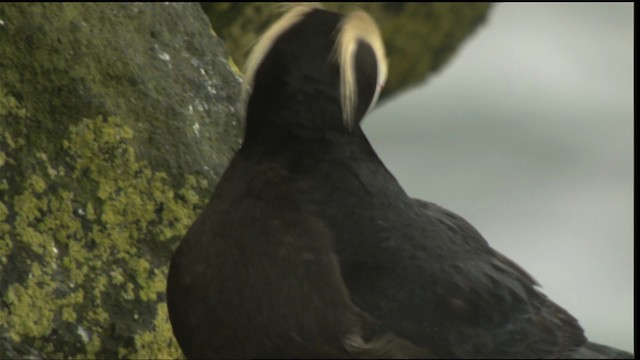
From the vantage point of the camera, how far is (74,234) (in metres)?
5.09

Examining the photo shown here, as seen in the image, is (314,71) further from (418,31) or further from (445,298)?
(418,31)

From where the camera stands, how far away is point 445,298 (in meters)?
4.19

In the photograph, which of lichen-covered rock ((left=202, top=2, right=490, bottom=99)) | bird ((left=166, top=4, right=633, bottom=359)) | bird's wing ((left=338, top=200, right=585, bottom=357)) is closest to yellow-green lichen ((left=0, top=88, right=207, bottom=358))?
bird ((left=166, top=4, right=633, bottom=359))

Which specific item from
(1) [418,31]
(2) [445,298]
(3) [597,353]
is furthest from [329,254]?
(1) [418,31]

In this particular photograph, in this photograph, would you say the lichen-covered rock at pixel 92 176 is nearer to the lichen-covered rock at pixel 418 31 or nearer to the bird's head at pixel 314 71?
the bird's head at pixel 314 71

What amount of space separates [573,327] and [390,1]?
4767 mm

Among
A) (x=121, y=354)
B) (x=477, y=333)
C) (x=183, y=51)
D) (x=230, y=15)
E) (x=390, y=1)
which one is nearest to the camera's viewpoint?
(x=477, y=333)

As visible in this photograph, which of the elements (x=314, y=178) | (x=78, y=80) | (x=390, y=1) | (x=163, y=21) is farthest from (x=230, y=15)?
(x=314, y=178)

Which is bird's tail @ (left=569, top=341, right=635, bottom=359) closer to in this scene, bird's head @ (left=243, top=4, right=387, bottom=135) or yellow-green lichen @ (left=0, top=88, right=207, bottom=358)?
bird's head @ (left=243, top=4, right=387, bottom=135)

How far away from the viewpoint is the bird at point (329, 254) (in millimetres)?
4148

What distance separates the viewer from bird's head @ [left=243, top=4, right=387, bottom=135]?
4.46m

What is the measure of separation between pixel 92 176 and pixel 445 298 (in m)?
1.50

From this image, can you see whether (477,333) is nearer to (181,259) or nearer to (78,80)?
(181,259)

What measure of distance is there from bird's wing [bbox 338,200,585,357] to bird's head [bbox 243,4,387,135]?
38cm
